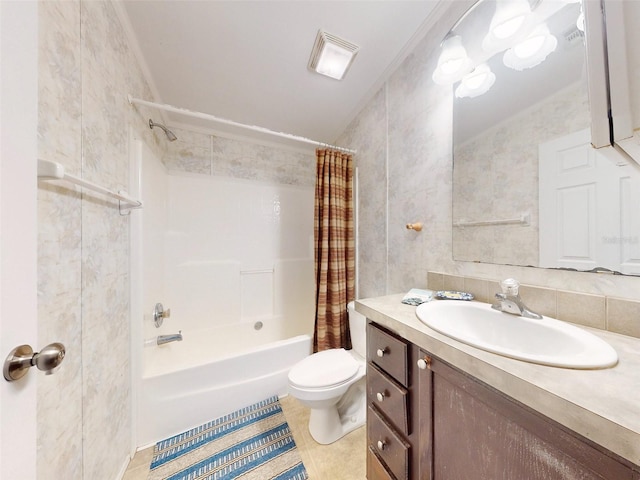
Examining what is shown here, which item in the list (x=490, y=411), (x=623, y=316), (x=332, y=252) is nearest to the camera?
(x=490, y=411)

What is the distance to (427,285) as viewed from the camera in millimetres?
1199

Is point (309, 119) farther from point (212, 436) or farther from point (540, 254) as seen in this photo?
point (212, 436)

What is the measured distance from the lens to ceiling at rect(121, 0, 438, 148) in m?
1.07

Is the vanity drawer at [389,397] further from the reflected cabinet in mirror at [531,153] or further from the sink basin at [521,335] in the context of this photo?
the reflected cabinet in mirror at [531,153]

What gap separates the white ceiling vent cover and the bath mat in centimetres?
225

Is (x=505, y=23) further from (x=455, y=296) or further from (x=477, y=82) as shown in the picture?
(x=455, y=296)

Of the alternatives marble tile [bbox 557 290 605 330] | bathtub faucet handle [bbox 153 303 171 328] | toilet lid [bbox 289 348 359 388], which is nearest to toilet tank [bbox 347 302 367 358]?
toilet lid [bbox 289 348 359 388]

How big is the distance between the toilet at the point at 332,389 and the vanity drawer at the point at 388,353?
15.7 inches

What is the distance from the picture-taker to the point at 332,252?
1.78 meters

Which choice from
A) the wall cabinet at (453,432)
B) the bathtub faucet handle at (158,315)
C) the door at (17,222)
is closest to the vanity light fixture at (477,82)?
the wall cabinet at (453,432)

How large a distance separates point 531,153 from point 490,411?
0.89 meters

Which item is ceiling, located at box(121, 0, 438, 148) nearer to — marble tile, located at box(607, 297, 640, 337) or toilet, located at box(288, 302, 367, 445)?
marble tile, located at box(607, 297, 640, 337)

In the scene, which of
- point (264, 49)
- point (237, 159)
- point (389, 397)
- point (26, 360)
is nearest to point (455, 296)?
point (389, 397)

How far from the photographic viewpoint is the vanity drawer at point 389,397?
0.73m
